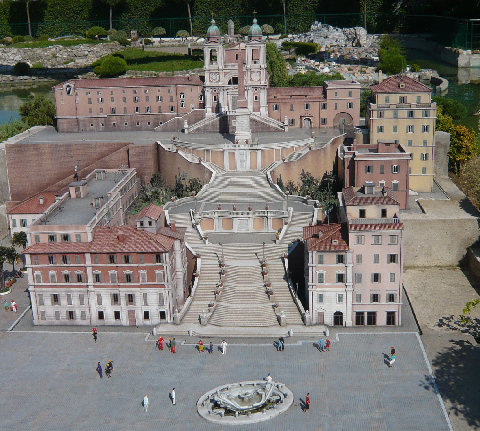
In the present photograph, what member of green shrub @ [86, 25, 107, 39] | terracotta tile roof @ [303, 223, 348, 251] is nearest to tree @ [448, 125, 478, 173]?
terracotta tile roof @ [303, 223, 348, 251]

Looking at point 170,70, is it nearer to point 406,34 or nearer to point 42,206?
point 406,34

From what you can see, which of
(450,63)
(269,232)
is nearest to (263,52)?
(269,232)

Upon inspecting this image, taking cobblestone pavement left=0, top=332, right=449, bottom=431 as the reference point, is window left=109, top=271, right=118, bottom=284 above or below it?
above

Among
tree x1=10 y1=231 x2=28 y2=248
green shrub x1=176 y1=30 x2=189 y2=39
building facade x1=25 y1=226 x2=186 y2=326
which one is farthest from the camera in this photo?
green shrub x1=176 y1=30 x2=189 y2=39

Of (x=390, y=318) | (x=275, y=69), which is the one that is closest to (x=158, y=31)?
(x=275, y=69)

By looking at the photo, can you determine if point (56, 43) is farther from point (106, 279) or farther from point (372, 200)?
point (372, 200)

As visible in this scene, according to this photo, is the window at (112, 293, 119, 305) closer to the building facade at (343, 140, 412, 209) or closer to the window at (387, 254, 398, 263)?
the window at (387, 254, 398, 263)

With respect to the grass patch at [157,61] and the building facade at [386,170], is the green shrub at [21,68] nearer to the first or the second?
the grass patch at [157,61]
